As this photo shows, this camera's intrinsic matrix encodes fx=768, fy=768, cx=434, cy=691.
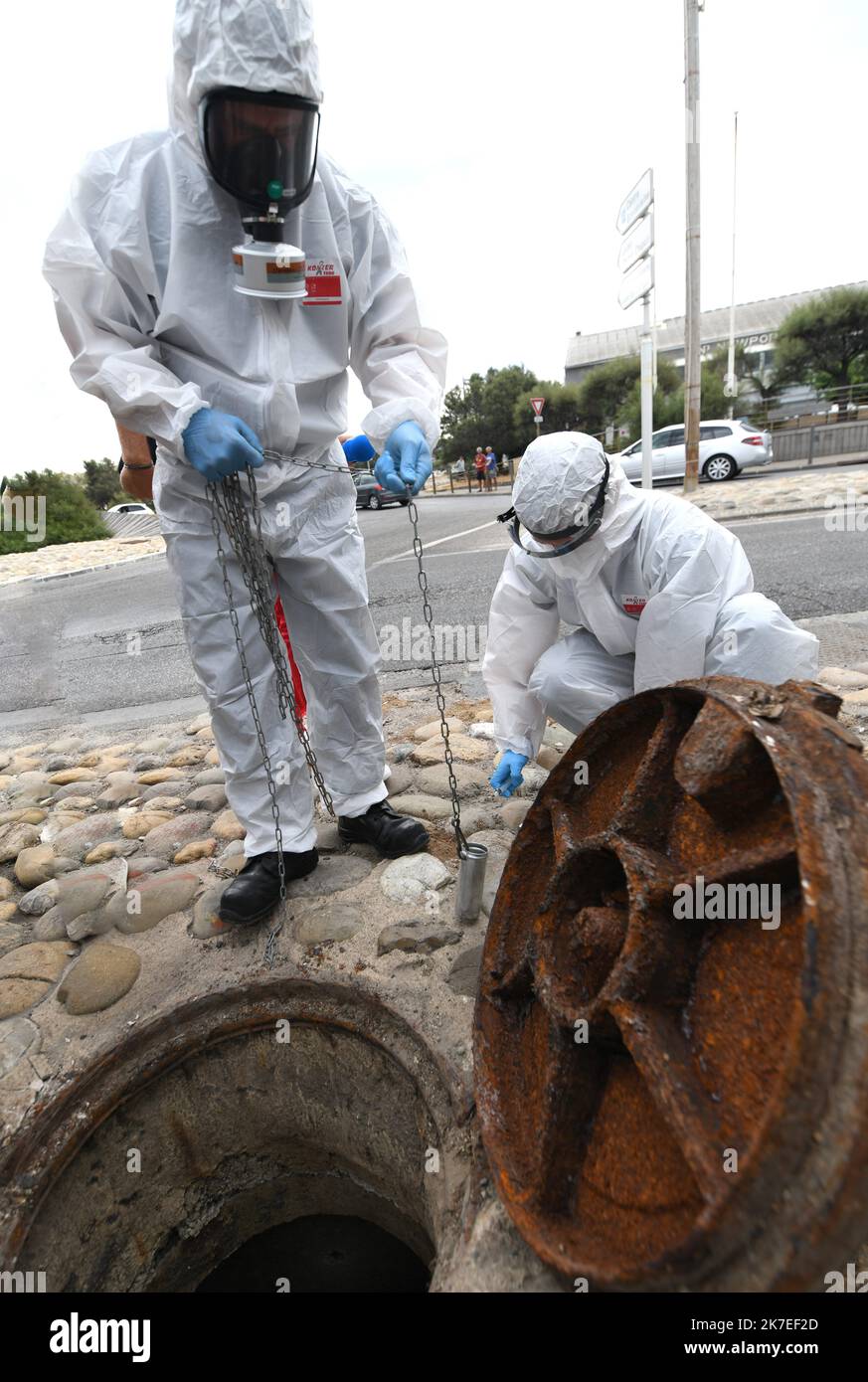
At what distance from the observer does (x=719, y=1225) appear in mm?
935

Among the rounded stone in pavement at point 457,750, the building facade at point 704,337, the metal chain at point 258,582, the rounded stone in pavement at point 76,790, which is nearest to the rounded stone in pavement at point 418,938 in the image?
the metal chain at point 258,582

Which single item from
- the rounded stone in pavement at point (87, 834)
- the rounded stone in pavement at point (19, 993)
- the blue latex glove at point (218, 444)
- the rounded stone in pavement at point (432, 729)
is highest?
the blue latex glove at point (218, 444)

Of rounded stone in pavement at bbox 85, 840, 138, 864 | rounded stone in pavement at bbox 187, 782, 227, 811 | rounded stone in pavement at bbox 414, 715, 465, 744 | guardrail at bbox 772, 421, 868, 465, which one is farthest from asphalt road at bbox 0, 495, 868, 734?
guardrail at bbox 772, 421, 868, 465

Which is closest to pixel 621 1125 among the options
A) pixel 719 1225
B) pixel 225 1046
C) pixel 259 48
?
pixel 719 1225

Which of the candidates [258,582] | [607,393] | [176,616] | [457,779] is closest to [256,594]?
[258,582]

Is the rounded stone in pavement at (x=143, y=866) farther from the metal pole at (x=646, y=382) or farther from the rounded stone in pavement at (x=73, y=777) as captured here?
the metal pole at (x=646, y=382)

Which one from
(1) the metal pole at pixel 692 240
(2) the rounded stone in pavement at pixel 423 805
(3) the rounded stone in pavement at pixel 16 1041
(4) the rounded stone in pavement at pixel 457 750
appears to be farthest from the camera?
(1) the metal pole at pixel 692 240

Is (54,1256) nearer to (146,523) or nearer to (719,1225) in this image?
(719,1225)

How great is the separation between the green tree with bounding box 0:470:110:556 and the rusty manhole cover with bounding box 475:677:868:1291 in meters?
24.9

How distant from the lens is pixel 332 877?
254 centimetres

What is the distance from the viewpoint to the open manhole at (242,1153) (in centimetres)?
188

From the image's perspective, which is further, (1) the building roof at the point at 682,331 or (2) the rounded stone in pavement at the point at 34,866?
(1) the building roof at the point at 682,331

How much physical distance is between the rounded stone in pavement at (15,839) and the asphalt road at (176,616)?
4.96 ft

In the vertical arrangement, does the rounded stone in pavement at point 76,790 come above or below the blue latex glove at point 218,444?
below
